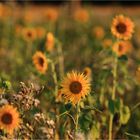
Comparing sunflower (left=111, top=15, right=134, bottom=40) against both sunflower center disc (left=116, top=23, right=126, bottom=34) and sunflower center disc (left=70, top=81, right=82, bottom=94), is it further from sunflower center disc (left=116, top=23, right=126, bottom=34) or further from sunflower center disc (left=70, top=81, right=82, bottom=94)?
sunflower center disc (left=70, top=81, right=82, bottom=94)

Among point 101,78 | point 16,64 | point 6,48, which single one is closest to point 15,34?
point 6,48

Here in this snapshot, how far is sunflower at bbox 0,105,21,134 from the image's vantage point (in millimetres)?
3254

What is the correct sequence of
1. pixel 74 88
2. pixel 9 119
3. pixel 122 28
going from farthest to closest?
pixel 122 28 < pixel 74 88 < pixel 9 119

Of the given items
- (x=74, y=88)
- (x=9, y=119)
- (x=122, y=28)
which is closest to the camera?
(x=9, y=119)

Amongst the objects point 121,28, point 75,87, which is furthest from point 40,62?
point 75,87

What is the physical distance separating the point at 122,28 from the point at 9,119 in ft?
4.36

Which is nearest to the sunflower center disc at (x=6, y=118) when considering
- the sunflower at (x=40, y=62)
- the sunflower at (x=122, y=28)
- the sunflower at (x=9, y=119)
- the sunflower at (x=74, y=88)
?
the sunflower at (x=9, y=119)

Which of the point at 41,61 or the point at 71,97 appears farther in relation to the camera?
the point at 41,61

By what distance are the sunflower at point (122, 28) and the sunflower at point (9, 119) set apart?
3.91ft

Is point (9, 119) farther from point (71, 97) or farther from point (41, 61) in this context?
point (41, 61)

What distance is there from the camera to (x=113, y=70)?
425 cm

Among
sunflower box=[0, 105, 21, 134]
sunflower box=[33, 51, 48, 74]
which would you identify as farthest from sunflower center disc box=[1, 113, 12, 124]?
sunflower box=[33, 51, 48, 74]

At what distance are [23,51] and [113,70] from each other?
137 inches

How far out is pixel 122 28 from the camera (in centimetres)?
431
